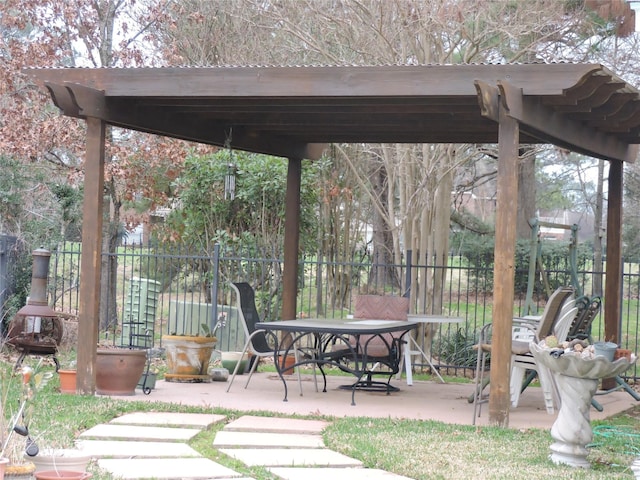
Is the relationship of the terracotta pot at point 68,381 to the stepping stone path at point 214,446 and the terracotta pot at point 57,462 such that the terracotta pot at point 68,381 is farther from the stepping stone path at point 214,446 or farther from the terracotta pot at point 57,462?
the terracotta pot at point 57,462

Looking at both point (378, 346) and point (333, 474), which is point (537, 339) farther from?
point (333, 474)

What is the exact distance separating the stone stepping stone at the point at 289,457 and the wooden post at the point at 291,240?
4387mm

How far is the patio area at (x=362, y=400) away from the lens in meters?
7.43

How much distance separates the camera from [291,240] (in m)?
10.2

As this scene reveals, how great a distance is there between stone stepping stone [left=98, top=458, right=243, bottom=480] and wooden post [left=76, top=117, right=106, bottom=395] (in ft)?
8.09

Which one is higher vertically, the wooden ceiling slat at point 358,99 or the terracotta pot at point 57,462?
the wooden ceiling slat at point 358,99

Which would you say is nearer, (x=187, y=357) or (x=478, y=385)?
(x=478, y=385)

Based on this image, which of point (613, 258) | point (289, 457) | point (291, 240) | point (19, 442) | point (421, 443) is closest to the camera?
point (19, 442)

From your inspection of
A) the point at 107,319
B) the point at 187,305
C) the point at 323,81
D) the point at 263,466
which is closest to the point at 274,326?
the point at 323,81

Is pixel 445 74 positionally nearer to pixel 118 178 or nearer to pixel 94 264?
pixel 94 264

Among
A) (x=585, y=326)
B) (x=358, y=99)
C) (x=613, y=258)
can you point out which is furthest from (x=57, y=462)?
(x=613, y=258)

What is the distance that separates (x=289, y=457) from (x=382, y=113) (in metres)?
3.52

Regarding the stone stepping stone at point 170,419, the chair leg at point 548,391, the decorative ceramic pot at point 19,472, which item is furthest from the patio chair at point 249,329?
the decorative ceramic pot at point 19,472

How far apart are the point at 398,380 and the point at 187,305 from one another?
349cm
